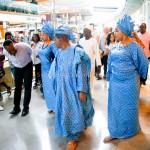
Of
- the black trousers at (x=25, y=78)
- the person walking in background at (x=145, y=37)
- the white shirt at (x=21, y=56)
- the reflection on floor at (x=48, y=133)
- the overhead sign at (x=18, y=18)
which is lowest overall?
the reflection on floor at (x=48, y=133)

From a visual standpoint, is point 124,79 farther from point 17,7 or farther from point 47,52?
point 17,7

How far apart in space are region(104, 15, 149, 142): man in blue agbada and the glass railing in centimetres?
310

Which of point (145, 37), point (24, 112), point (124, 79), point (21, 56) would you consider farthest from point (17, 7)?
point (124, 79)

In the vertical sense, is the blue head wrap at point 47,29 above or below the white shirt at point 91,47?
above

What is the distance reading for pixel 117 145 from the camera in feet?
9.05

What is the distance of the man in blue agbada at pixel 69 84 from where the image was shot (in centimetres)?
257

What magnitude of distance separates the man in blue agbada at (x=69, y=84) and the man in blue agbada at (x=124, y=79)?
13.5 inches

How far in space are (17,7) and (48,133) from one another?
3403mm

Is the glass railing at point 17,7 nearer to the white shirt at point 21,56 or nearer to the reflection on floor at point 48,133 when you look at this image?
the white shirt at point 21,56

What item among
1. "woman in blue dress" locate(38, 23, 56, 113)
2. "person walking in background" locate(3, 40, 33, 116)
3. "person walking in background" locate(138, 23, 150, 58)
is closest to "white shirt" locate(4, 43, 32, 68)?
"person walking in background" locate(3, 40, 33, 116)

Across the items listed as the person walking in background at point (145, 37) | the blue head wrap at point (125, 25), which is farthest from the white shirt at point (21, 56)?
the person walking in background at point (145, 37)

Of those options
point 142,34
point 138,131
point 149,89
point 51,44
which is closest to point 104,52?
point 142,34

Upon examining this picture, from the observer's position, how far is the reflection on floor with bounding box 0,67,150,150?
2787 millimetres

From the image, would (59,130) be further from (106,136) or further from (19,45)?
(19,45)
